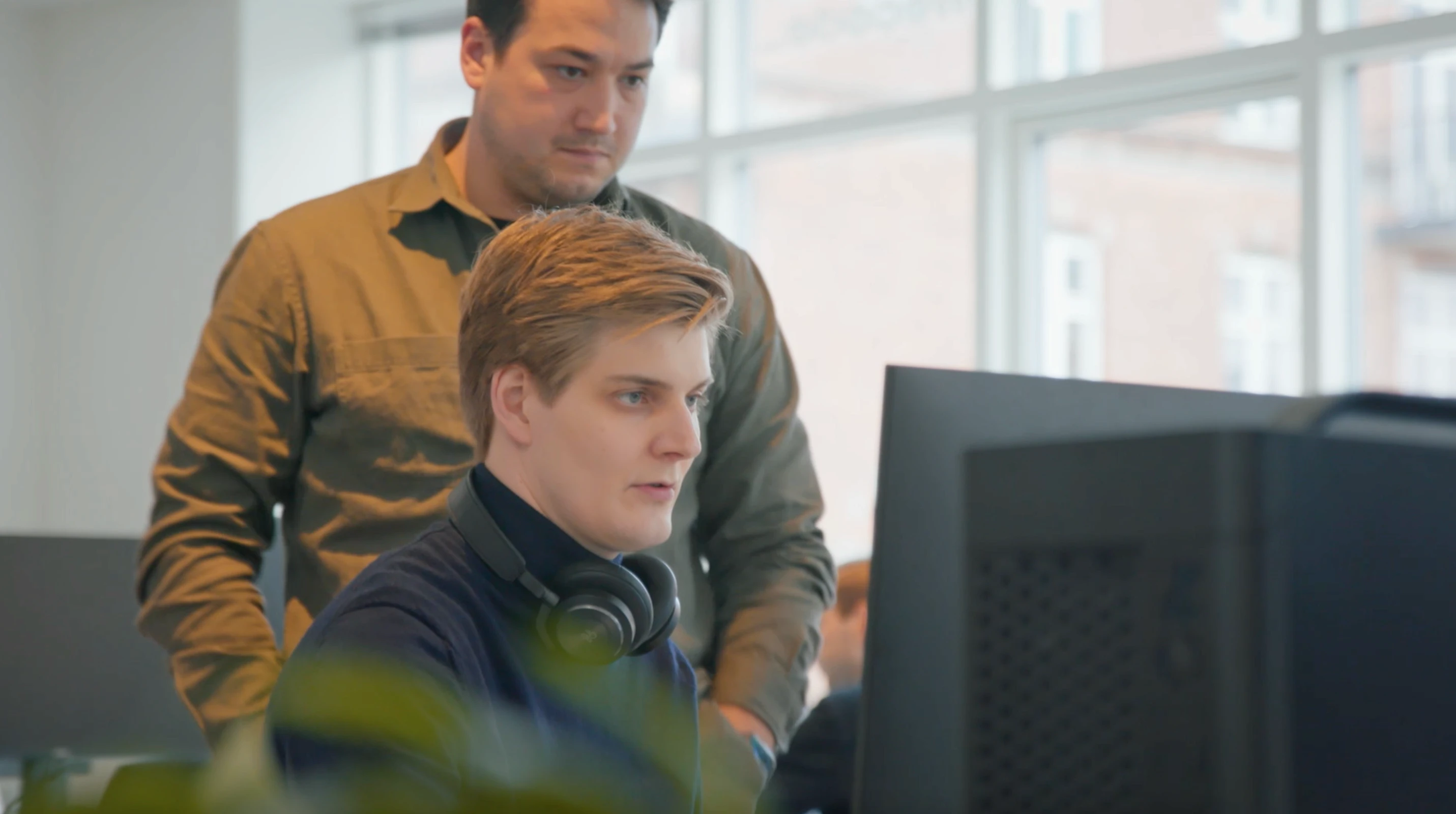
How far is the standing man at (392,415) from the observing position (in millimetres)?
1673

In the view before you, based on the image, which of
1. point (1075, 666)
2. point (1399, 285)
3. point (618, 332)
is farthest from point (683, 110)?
point (1075, 666)

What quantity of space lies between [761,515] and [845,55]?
3.41 metres

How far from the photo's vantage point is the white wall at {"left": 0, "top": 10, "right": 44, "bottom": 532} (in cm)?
565

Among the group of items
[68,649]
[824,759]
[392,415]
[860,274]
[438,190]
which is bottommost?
[824,759]

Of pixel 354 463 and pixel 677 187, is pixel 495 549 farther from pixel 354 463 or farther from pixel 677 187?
pixel 677 187

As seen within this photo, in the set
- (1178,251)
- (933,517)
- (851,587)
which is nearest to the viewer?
(933,517)

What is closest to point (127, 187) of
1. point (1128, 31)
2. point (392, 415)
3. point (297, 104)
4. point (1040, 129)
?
point (297, 104)

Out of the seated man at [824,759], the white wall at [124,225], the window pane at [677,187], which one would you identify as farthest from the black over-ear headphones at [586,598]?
the white wall at [124,225]

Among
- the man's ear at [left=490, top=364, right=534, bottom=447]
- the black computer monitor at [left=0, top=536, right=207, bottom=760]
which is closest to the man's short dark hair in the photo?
the man's ear at [left=490, top=364, right=534, bottom=447]

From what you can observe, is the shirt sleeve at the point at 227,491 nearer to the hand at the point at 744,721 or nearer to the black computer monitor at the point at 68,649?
the hand at the point at 744,721

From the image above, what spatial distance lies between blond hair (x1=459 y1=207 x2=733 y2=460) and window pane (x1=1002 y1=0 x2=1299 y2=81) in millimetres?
3198

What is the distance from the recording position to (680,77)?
534cm

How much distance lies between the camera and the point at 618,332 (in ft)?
4.17

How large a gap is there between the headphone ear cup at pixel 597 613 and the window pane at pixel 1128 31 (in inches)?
132
